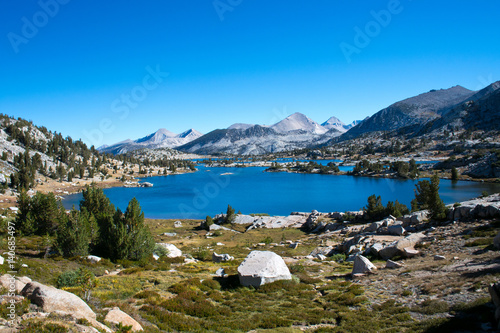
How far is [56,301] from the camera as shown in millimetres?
11484

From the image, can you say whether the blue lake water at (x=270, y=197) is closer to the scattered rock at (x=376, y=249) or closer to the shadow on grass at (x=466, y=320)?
the scattered rock at (x=376, y=249)

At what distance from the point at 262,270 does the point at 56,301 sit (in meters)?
14.3

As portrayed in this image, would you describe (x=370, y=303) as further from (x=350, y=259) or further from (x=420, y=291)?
(x=350, y=259)

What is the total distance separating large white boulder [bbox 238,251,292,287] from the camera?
21719 mm

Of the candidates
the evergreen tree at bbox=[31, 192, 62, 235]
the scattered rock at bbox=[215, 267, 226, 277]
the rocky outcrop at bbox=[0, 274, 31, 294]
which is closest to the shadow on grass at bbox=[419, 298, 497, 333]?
the scattered rock at bbox=[215, 267, 226, 277]

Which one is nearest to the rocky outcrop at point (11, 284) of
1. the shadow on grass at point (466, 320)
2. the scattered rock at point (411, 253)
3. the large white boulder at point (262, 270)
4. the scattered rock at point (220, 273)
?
the large white boulder at point (262, 270)

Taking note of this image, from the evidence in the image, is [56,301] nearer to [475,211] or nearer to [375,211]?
[475,211]

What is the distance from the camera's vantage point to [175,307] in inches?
641

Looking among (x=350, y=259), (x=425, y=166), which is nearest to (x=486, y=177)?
(x=425, y=166)

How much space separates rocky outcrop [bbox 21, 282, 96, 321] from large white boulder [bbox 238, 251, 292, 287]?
1240 cm

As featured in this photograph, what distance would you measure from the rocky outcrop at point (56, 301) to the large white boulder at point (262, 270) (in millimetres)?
12402

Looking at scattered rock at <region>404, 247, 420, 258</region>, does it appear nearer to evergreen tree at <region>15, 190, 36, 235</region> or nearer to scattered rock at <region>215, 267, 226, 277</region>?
scattered rock at <region>215, 267, 226, 277</region>

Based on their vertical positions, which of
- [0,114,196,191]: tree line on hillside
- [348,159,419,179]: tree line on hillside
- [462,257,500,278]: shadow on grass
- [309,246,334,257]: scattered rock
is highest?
[0,114,196,191]: tree line on hillside

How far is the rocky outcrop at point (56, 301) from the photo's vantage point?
11219 mm
